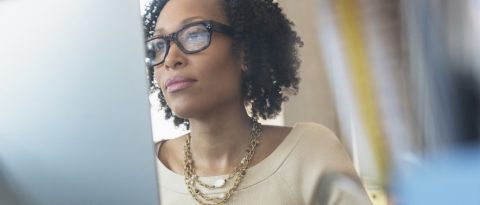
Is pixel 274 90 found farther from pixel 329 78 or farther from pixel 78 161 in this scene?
pixel 78 161

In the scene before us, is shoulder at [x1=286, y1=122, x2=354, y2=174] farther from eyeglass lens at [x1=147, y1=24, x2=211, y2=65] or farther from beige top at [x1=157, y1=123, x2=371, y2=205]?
eyeglass lens at [x1=147, y1=24, x2=211, y2=65]

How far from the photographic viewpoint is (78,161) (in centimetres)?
87

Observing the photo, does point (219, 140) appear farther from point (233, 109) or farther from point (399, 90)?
point (399, 90)

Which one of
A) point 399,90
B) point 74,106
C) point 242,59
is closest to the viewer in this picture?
point 399,90

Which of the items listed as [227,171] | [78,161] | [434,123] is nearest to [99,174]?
[78,161]

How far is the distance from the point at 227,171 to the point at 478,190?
1.03ft

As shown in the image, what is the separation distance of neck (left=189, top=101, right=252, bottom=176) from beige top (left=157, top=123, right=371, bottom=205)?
20 mm

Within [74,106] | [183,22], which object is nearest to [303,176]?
[183,22]

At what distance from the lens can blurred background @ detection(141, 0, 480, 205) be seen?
593mm

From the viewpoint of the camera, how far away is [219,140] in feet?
2.49

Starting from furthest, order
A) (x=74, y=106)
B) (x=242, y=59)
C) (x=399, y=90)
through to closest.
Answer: (x=74, y=106)
(x=242, y=59)
(x=399, y=90)

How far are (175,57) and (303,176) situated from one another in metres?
0.24

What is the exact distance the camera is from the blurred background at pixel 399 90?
59 centimetres

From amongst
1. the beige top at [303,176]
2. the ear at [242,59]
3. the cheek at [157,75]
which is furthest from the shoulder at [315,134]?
the cheek at [157,75]
